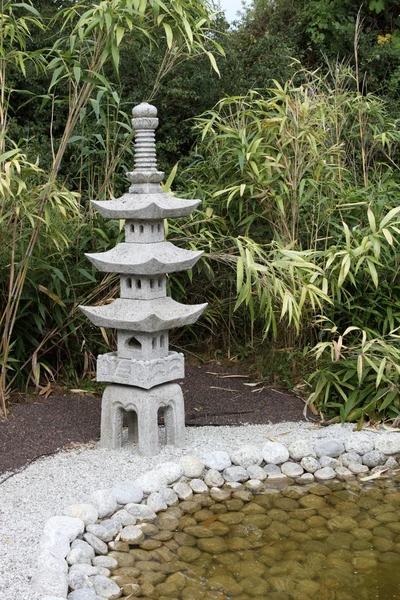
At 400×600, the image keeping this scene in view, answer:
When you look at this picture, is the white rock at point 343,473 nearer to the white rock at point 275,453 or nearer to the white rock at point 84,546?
the white rock at point 275,453

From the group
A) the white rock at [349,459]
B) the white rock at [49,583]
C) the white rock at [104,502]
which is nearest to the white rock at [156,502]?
the white rock at [104,502]

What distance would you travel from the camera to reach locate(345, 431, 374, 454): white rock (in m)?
3.73

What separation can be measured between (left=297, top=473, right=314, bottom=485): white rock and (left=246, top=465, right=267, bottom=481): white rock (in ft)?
0.53

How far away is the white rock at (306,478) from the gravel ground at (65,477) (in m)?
0.24

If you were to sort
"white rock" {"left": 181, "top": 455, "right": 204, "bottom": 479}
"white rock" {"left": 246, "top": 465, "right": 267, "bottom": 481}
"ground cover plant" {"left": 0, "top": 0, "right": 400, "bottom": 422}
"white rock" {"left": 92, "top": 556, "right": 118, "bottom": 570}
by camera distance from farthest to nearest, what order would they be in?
"ground cover plant" {"left": 0, "top": 0, "right": 400, "bottom": 422} → "white rock" {"left": 246, "top": 465, "right": 267, "bottom": 481} → "white rock" {"left": 181, "top": 455, "right": 204, "bottom": 479} → "white rock" {"left": 92, "top": 556, "right": 118, "bottom": 570}

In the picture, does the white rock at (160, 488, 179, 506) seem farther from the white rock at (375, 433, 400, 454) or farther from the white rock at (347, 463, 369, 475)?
the white rock at (375, 433, 400, 454)

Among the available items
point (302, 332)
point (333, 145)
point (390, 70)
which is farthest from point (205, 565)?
point (390, 70)

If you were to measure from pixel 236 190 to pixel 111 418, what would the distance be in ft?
5.06

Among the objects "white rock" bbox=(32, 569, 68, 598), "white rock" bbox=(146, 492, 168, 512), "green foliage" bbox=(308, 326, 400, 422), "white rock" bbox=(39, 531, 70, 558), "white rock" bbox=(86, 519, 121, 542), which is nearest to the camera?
"white rock" bbox=(32, 569, 68, 598)

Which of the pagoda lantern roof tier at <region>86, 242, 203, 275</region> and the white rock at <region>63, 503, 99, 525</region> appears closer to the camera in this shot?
the white rock at <region>63, 503, 99, 525</region>

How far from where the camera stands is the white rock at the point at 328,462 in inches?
144

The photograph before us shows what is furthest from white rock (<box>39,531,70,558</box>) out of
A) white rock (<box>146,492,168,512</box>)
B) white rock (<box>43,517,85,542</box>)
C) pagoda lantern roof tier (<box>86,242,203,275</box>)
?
pagoda lantern roof tier (<box>86,242,203,275</box>)

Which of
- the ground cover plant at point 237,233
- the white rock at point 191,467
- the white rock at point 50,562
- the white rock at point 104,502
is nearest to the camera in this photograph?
the white rock at point 50,562

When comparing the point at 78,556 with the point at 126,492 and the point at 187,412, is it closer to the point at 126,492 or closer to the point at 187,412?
the point at 126,492
